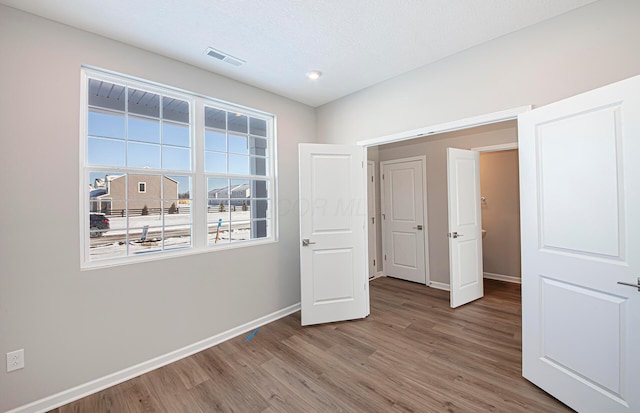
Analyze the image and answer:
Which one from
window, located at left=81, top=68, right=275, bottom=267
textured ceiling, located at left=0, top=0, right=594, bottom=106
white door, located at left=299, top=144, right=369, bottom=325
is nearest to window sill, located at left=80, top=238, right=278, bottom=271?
window, located at left=81, top=68, right=275, bottom=267

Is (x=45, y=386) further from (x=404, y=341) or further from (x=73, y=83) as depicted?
(x=404, y=341)

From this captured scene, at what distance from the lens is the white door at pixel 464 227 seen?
11.1 feet

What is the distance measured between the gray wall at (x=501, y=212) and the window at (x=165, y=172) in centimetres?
389

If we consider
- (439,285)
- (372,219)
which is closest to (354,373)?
(439,285)

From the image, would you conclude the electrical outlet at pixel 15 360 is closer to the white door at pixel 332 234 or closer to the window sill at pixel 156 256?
the window sill at pixel 156 256

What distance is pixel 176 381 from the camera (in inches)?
82.4

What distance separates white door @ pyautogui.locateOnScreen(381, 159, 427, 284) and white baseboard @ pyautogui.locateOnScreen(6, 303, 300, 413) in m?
Answer: 2.64

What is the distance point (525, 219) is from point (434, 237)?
234cm

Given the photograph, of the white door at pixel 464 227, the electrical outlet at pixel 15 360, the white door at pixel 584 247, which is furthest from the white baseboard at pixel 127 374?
the white door at pixel 584 247

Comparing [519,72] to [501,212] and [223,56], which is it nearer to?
[223,56]

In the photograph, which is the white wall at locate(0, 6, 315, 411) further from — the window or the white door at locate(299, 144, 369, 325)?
the white door at locate(299, 144, 369, 325)

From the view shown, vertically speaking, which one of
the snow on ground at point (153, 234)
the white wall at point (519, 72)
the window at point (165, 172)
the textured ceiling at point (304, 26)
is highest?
the textured ceiling at point (304, 26)

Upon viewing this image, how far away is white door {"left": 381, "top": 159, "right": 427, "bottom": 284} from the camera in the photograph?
14.5 ft

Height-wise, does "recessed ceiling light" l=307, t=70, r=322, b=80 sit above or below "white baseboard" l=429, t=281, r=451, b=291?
above
